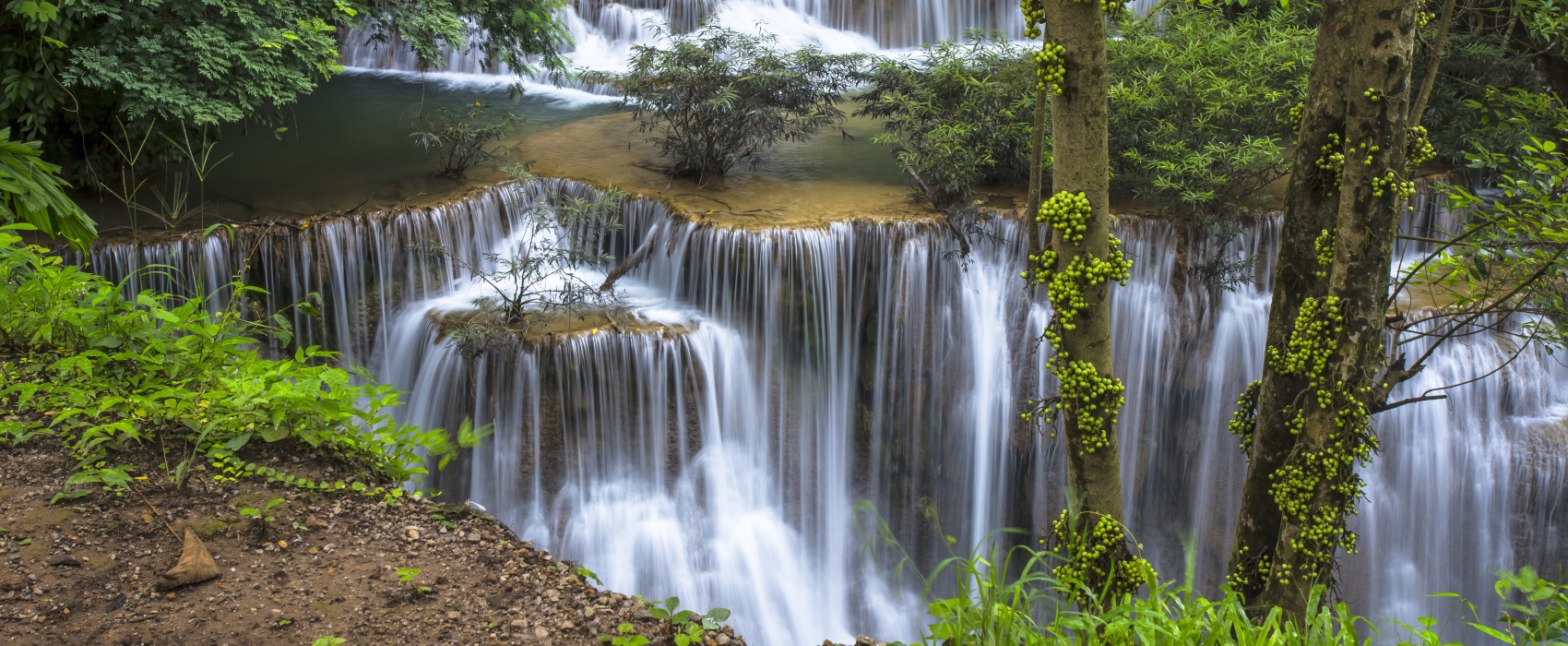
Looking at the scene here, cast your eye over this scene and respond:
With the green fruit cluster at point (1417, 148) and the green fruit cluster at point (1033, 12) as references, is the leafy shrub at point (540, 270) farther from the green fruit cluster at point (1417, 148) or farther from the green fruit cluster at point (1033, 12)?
the green fruit cluster at point (1417, 148)

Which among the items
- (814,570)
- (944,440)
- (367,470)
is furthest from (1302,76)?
(367,470)

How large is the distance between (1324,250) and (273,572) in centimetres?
452

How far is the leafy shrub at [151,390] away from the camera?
437 centimetres

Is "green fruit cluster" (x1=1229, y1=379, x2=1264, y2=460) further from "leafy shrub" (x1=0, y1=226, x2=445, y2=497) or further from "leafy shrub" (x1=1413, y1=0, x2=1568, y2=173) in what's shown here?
"leafy shrub" (x1=1413, y1=0, x2=1568, y2=173)

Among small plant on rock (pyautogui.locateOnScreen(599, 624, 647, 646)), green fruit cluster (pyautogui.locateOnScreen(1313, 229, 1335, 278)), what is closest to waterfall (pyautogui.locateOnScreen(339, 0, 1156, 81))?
green fruit cluster (pyautogui.locateOnScreen(1313, 229, 1335, 278))

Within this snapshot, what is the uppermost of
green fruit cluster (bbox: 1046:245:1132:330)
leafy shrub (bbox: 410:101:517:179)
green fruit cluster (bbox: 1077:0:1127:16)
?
green fruit cluster (bbox: 1077:0:1127:16)

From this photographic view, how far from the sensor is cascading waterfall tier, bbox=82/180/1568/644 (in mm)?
7977

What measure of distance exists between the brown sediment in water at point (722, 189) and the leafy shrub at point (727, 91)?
1.07ft

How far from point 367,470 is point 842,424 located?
15.1 feet

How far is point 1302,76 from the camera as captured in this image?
28.4 feet

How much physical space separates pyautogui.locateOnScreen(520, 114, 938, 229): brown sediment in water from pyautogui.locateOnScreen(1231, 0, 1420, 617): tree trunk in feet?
13.7

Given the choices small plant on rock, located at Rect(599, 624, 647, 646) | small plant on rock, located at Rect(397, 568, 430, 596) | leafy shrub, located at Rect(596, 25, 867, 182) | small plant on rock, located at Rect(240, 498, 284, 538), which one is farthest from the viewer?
leafy shrub, located at Rect(596, 25, 867, 182)

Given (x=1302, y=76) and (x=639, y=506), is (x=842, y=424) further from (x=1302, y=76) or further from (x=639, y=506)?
(x=1302, y=76)

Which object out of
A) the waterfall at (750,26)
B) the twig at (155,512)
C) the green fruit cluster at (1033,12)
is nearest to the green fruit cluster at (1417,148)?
the green fruit cluster at (1033,12)
